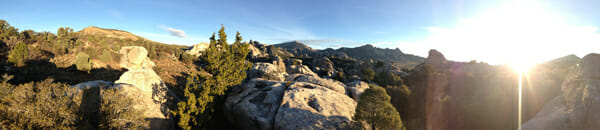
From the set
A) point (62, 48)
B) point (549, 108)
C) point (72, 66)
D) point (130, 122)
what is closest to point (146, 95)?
point (130, 122)

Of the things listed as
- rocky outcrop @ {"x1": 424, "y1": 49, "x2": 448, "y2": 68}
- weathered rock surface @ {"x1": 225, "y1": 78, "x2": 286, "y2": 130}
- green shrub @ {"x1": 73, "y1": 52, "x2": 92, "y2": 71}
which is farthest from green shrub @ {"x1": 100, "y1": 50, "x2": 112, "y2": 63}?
rocky outcrop @ {"x1": 424, "y1": 49, "x2": 448, "y2": 68}

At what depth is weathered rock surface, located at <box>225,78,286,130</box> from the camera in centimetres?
1171

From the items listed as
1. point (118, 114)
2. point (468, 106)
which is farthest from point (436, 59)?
point (118, 114)

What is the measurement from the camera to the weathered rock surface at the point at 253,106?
38.4 feet

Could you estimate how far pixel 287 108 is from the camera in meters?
11.5

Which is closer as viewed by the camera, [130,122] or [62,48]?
[130,122]

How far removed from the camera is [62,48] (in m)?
26.2

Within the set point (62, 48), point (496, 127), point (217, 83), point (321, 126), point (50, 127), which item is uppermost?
point (62, 48)

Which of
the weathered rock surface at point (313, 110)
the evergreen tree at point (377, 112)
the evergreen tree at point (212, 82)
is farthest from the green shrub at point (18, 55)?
the evergreen tree at point (377, 112)

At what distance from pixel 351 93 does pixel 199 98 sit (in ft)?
46.1

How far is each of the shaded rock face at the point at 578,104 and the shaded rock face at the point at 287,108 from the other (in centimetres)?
1079

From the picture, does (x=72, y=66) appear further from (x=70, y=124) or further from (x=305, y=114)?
(x=305, y=114)

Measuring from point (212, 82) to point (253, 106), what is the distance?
362 centimetres

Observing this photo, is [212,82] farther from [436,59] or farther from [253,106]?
[436,59]
